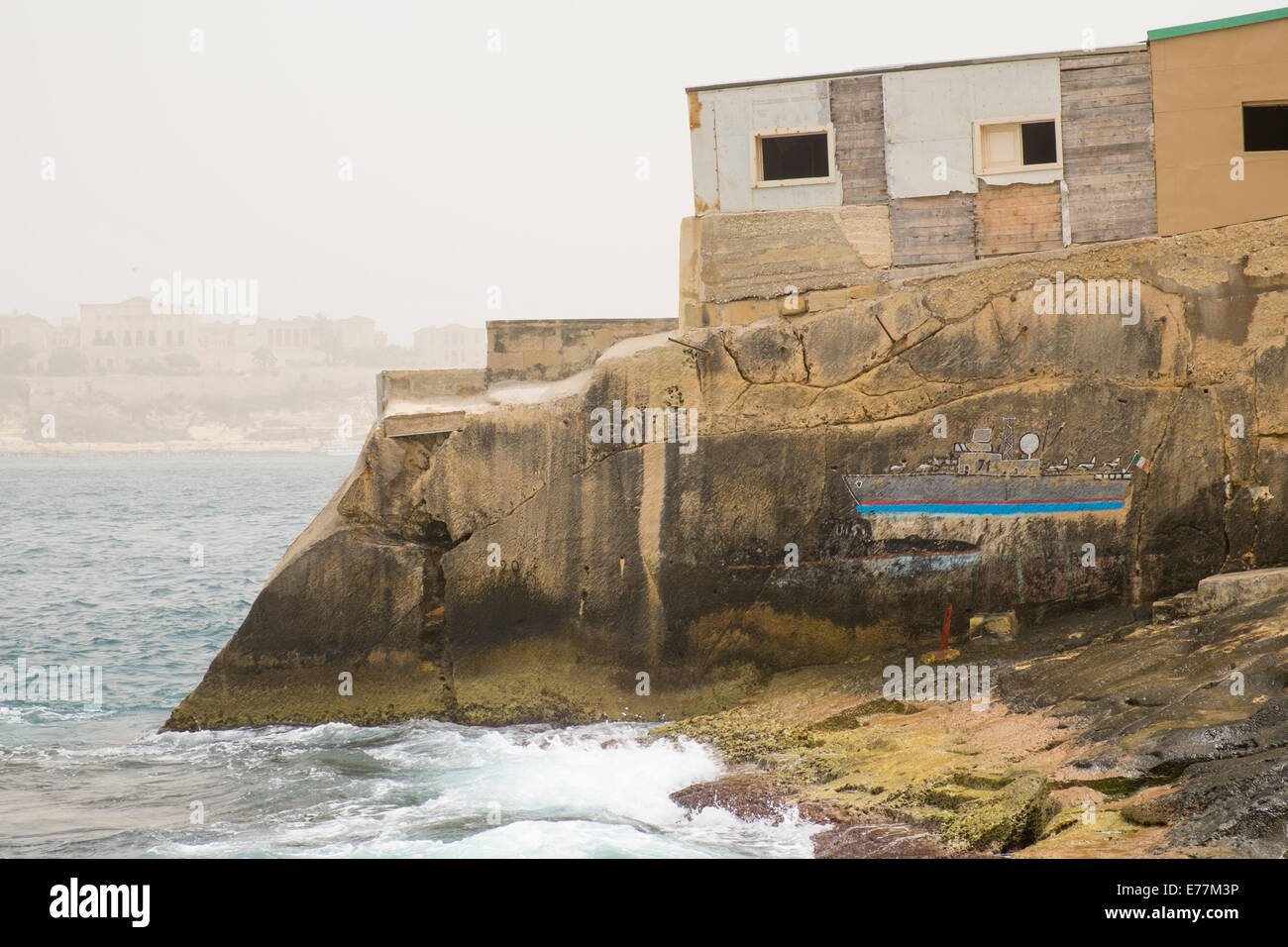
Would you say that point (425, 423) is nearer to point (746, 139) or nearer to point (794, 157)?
point (746, 139)

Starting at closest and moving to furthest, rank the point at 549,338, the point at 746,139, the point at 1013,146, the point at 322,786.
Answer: the point at 322,786
the point at 1013,146
the point at 746,139
the point at 549,338

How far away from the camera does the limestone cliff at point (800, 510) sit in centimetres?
1284

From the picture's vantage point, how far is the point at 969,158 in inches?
582

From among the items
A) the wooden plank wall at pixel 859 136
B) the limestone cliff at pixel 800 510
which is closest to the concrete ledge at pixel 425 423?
the limestone cliff at pixel 800 510

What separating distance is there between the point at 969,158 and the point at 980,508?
14.6 feet

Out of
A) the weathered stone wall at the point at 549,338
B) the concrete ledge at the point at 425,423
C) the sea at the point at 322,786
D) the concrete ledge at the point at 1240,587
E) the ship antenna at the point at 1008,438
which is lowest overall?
the sea at the point at 322,786

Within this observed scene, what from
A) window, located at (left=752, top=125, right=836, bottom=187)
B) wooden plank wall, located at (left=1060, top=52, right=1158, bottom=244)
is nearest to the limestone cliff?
wooden plank wall, located at (left=1060, top=52, right=1158, bottom=244)

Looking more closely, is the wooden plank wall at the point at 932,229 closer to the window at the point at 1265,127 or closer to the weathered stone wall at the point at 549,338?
the window at the point at 1265,127

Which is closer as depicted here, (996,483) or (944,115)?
(996,483)

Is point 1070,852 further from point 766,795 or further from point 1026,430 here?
point 1026,430

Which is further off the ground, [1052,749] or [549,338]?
[549,338]

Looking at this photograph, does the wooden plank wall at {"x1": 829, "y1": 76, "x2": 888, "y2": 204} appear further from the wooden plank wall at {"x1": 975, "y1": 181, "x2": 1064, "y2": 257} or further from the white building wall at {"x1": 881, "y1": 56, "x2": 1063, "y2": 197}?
the wooden plank wall at {"x1": 975, "y1": 181, "x2": 1064, "y2": 257}

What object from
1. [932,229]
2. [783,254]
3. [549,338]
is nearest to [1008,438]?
[932,229]
